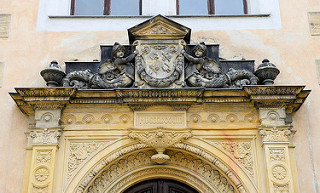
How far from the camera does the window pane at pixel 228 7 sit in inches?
319

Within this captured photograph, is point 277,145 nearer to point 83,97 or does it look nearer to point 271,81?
point 271,81

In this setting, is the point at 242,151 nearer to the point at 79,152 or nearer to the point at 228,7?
the point at 79,152

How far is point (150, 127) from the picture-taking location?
6.77 m

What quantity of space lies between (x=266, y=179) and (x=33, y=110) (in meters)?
3.50

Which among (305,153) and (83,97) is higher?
(83,97)

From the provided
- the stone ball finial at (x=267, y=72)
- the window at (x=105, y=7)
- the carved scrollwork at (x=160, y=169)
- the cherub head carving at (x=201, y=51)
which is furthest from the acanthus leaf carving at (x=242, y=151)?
the window at (x=105, y=7)

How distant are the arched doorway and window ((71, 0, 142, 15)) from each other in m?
2.97

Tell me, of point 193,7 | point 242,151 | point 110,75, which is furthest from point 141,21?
point 242,151

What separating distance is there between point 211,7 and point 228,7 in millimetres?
296

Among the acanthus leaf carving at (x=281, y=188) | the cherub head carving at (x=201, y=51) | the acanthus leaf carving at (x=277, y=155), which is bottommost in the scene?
the acanthus leaf carving at (x=281, y=188)

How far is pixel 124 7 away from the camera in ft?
26.7

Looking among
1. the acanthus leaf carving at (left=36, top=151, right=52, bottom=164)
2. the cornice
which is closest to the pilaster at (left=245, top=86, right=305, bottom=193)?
the cornice

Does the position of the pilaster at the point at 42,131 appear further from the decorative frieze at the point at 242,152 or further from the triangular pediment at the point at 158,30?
the decorative frieze at the point at 242,152

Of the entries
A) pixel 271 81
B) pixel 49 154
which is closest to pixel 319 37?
pixel 271 81
